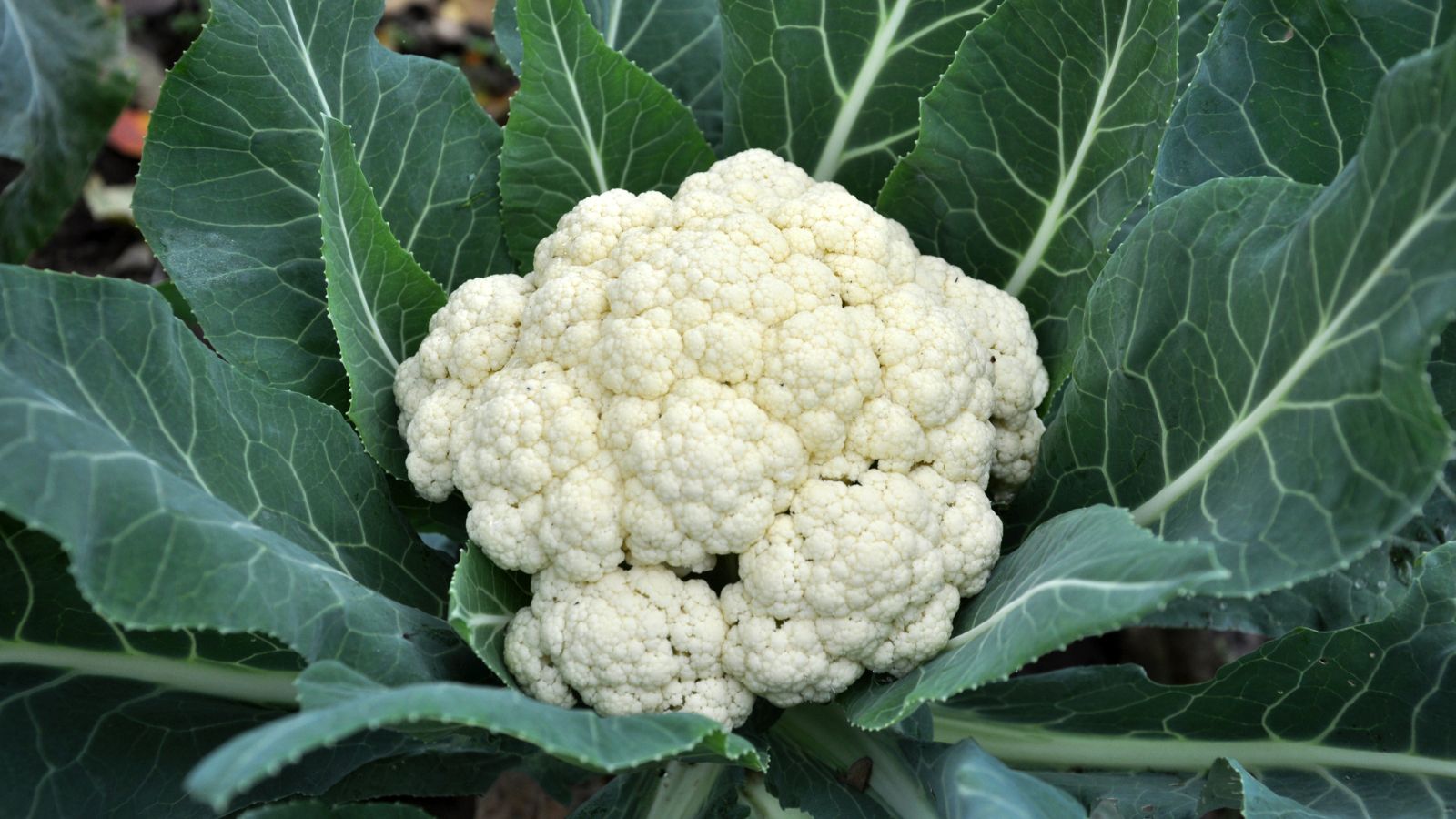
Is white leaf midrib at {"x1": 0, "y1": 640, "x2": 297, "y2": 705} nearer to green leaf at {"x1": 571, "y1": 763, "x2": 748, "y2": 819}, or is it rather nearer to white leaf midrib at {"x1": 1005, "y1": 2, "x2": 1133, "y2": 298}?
green leaf at {"x1": 571, "y1": 763, "x2": 748, "y2": 819}

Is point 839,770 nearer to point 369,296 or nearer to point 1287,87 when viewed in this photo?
point 369,296

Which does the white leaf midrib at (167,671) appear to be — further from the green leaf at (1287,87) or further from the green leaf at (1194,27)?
the green leaf at (1194,27)

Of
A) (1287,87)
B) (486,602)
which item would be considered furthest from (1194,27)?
(486,602)

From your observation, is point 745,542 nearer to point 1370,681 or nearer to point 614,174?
Result: point 614,174

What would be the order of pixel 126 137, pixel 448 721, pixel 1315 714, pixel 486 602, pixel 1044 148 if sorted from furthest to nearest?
1. pixel 126 137
2. pixel 1044 148
3. pixel 1315 714
4. pixel 486 602
5. pixel 448 721

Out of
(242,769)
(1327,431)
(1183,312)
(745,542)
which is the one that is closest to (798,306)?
(745,542)

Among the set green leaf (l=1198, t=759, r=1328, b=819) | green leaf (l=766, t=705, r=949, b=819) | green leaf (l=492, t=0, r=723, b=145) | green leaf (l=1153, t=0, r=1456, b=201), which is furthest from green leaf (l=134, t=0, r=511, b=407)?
green leaf (l=1198, t=759, r=1328, b=819)
